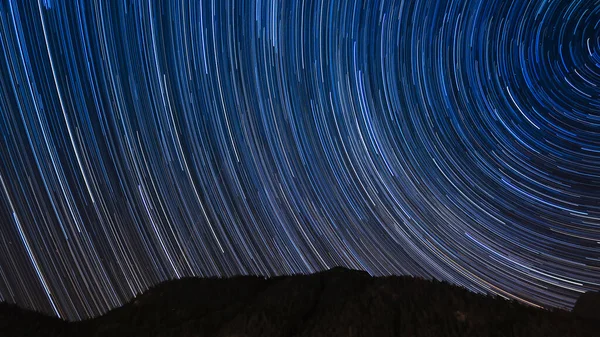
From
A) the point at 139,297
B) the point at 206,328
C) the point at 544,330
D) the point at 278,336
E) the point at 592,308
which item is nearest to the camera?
the point at 544,330

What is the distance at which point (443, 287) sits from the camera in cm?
860

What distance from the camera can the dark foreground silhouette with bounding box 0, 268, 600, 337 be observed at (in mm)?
7043

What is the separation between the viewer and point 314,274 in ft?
33.1

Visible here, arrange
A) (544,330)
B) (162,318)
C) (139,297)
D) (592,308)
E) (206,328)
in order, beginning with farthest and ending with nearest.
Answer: (592,308) < (139,297) < (162,318) < (206,328) < (544,330)

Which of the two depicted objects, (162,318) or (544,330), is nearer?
(544,330)

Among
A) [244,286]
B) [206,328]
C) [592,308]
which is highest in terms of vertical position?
[206,328]

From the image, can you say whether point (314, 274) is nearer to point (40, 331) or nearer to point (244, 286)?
point (244, 286)

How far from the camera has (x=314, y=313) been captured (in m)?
8.24

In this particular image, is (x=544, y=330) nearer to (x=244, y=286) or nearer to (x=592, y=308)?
(x=592, y=308)

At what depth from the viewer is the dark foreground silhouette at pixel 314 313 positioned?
704 cm

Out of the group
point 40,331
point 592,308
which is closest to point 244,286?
point 40,331

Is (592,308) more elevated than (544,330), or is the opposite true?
(544,330)

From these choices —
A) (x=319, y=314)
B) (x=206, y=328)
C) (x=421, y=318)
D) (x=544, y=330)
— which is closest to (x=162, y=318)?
(x=206, y=328)

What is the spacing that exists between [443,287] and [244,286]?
4685mm
